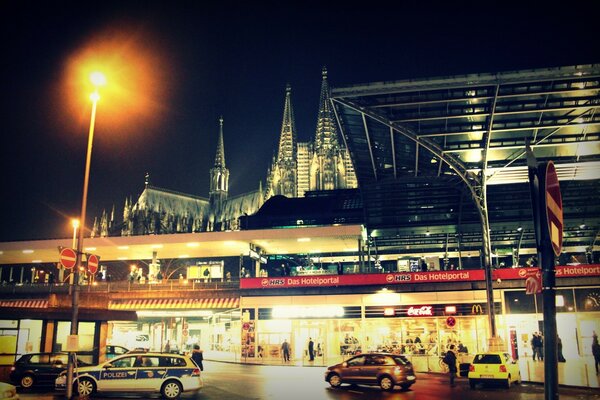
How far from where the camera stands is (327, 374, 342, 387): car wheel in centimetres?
2044

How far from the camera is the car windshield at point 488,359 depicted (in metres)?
20.5

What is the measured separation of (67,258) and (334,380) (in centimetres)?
1104

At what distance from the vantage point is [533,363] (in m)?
28.5

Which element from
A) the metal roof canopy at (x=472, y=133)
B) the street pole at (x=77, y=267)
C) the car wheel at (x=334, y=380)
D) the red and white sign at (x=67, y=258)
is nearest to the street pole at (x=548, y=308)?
Result: the street pole at (x=77, y=267)

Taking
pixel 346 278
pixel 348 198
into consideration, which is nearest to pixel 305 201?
pixel 348 198

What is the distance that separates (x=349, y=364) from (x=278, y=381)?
2993 millimetres

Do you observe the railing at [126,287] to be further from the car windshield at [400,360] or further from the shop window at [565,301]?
the shop window at [565,301]

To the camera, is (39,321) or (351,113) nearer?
(39,321)

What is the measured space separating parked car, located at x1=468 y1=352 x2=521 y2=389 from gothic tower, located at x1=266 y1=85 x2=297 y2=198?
121823mm

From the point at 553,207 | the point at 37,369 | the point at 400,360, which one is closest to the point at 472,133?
the point at 400,360

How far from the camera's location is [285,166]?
148 m

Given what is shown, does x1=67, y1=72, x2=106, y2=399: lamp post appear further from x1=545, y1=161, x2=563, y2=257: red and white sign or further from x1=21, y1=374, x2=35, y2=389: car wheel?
x1=545, y1=161, x2=563, y2=257: red and white sign

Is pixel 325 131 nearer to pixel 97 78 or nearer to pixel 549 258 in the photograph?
pixel 97 78

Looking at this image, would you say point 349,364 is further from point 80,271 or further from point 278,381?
point 80,271
